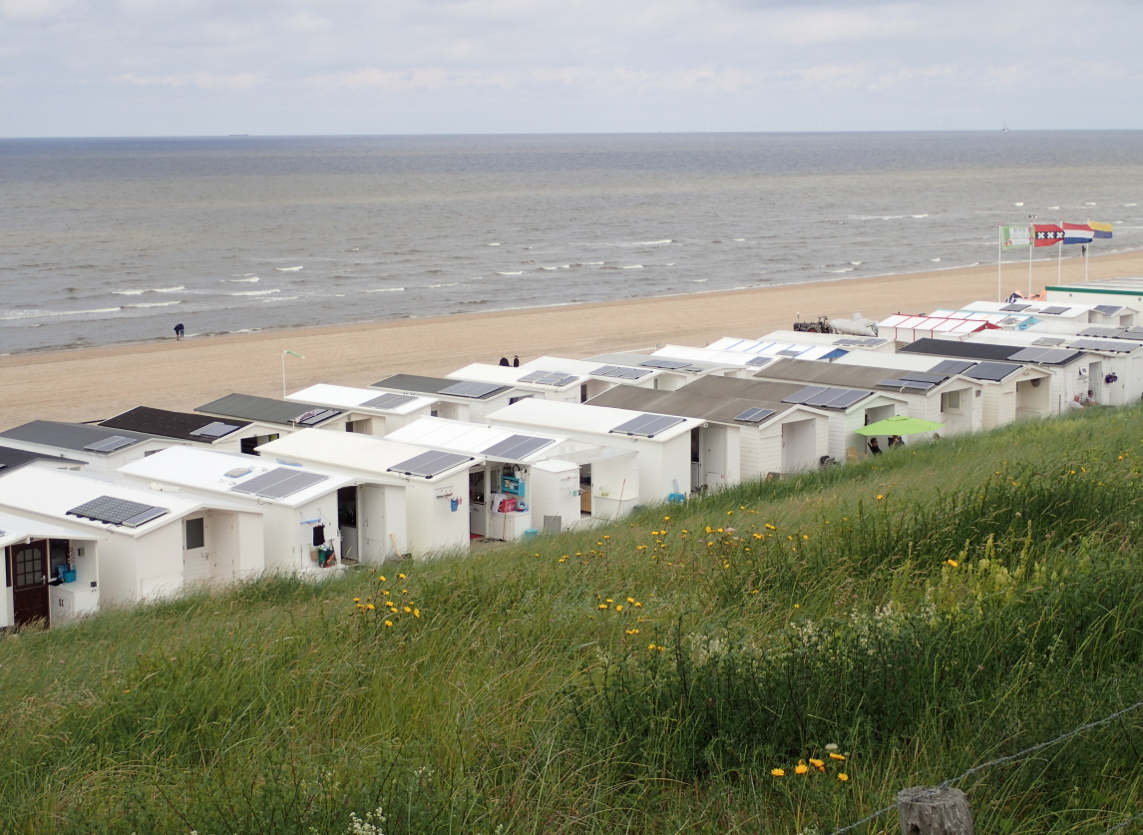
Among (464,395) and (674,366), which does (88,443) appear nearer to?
(464,395)

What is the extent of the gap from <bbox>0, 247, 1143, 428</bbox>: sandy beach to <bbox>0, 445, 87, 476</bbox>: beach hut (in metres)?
10.8

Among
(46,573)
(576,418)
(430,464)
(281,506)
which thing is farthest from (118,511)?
(576,418)

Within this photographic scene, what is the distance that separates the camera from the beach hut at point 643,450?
1872 cm

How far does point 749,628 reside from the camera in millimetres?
6320

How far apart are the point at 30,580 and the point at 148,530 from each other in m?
1.31

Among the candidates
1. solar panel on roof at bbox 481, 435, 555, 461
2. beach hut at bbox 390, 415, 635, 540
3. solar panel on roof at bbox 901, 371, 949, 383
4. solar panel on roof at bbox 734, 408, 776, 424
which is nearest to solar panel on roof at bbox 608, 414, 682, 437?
beach hut at bbox 390, 415, 635, 540

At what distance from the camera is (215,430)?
20297mm

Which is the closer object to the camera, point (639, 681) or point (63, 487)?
point (639, 681)

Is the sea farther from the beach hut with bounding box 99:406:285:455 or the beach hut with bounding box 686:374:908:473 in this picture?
the beach hut with bounding box 686:374:908:473

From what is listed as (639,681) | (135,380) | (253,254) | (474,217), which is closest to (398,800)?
(639,681)

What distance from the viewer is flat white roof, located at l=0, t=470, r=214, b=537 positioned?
45.6 ft

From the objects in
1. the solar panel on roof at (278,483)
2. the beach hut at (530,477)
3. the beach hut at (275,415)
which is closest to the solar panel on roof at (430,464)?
the beach hut at (530,477)

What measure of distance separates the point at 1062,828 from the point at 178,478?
1425cm

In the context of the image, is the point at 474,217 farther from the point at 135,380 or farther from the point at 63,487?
the point at 63,487
